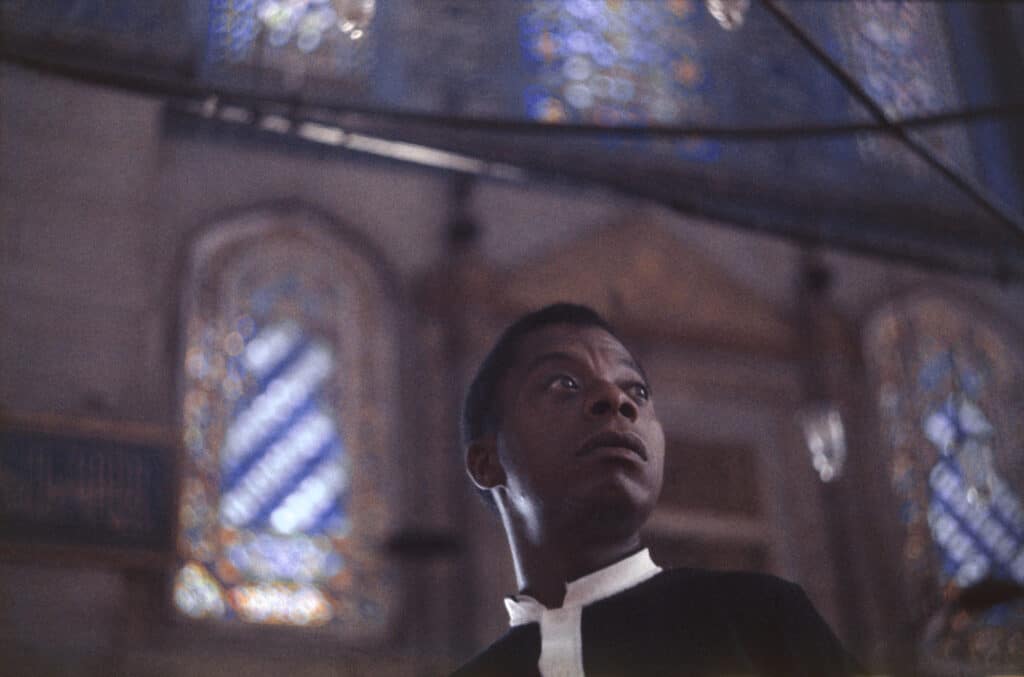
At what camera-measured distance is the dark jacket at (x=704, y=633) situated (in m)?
1.59

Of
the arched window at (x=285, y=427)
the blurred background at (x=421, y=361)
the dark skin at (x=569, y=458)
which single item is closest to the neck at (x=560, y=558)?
the dark skin at (x=569, y=458)

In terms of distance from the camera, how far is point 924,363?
967 centimetres

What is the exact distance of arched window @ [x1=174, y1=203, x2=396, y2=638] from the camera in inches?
296

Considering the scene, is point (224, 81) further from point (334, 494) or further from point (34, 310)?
point (334, 494)

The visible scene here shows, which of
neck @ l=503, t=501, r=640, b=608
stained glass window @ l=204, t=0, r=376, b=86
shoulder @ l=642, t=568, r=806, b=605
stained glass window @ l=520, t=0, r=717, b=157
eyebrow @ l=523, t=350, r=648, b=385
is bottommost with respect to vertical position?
shoulder @ l=642, t=568, r=806, b=605

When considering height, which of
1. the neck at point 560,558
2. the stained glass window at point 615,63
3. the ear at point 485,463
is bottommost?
the neck at point 560,558

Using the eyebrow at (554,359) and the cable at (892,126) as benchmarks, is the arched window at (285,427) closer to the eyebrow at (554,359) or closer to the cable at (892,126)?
the cable at (892,126)

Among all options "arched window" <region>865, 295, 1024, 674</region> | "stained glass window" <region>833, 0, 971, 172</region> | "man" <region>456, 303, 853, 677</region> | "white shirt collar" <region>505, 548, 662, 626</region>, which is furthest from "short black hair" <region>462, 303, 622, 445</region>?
"arched window" <region>865, 295, 1024, 674</region>

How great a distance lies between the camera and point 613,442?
5.80 ft

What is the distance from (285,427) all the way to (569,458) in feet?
20.8

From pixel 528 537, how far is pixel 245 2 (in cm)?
125

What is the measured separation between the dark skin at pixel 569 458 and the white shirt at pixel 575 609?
0.02 m

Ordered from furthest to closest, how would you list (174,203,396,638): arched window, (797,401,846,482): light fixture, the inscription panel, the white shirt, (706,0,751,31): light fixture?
(797,401,846,482): light fixture
(174,203,396,638): arched window
the inscription panel
(706,0,751,31): light fixture
the white shirt

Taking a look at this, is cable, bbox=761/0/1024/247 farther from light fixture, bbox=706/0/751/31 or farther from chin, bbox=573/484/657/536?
chin, bbox=573/484/657/536
